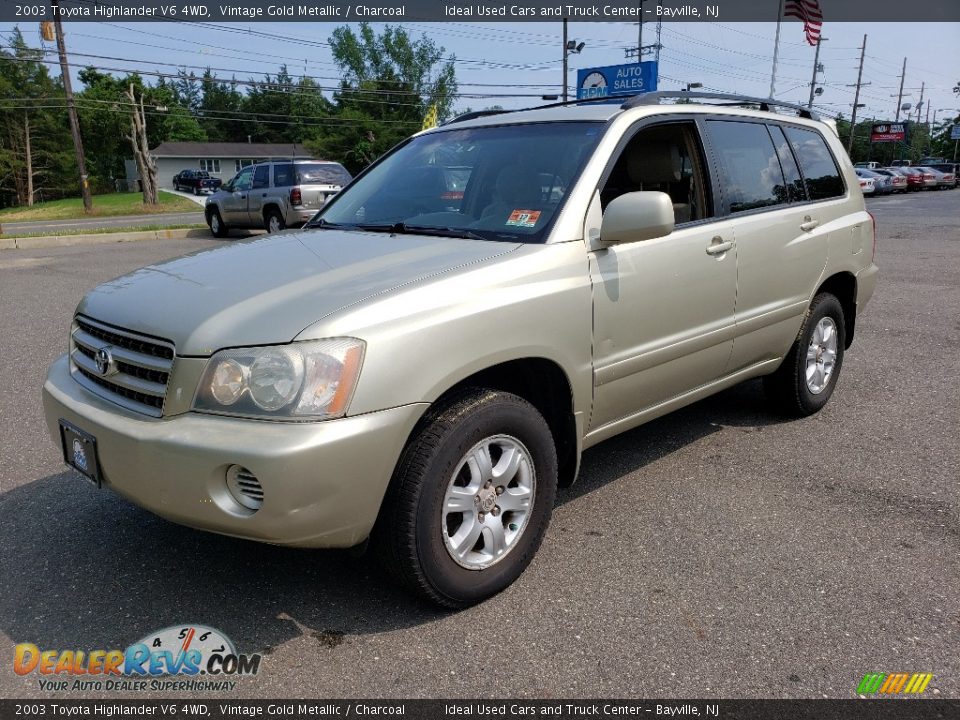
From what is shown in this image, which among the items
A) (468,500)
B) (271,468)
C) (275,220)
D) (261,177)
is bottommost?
(275,220)

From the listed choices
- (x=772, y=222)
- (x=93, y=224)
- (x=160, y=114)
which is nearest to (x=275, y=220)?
(x=772, y=222)

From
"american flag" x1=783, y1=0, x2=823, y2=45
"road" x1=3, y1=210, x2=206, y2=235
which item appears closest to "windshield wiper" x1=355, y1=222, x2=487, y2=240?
"road" x1=3, y1=210, x2=206, y2=235

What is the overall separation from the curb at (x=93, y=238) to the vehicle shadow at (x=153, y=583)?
14896 mm

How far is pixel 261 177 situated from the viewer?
16.9 meters

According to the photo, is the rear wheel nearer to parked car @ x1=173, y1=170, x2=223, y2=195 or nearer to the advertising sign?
parked car @ x1=173, y1=170, x2=223, y2=195

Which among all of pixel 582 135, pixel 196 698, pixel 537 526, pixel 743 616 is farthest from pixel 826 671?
pixel 582 135

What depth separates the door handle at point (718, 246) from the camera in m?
3.70

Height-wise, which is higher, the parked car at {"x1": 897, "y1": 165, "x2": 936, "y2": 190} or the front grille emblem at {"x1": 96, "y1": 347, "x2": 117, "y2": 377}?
the front grille emblem at {"x1": 96, "y1": 347, "x2": 117, "y2": 377}

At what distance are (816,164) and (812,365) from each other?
1254 mm

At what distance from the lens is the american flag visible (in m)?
25.5

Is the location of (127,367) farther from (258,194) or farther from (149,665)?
(258,194)

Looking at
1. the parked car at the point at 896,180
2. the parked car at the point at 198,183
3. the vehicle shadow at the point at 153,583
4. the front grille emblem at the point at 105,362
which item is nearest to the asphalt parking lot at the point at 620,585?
the vehicle shadow at the point at 153,583

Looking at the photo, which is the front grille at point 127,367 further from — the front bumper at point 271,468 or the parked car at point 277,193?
the parked car at point 277,193

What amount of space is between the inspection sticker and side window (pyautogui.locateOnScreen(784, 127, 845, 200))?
2.24m
